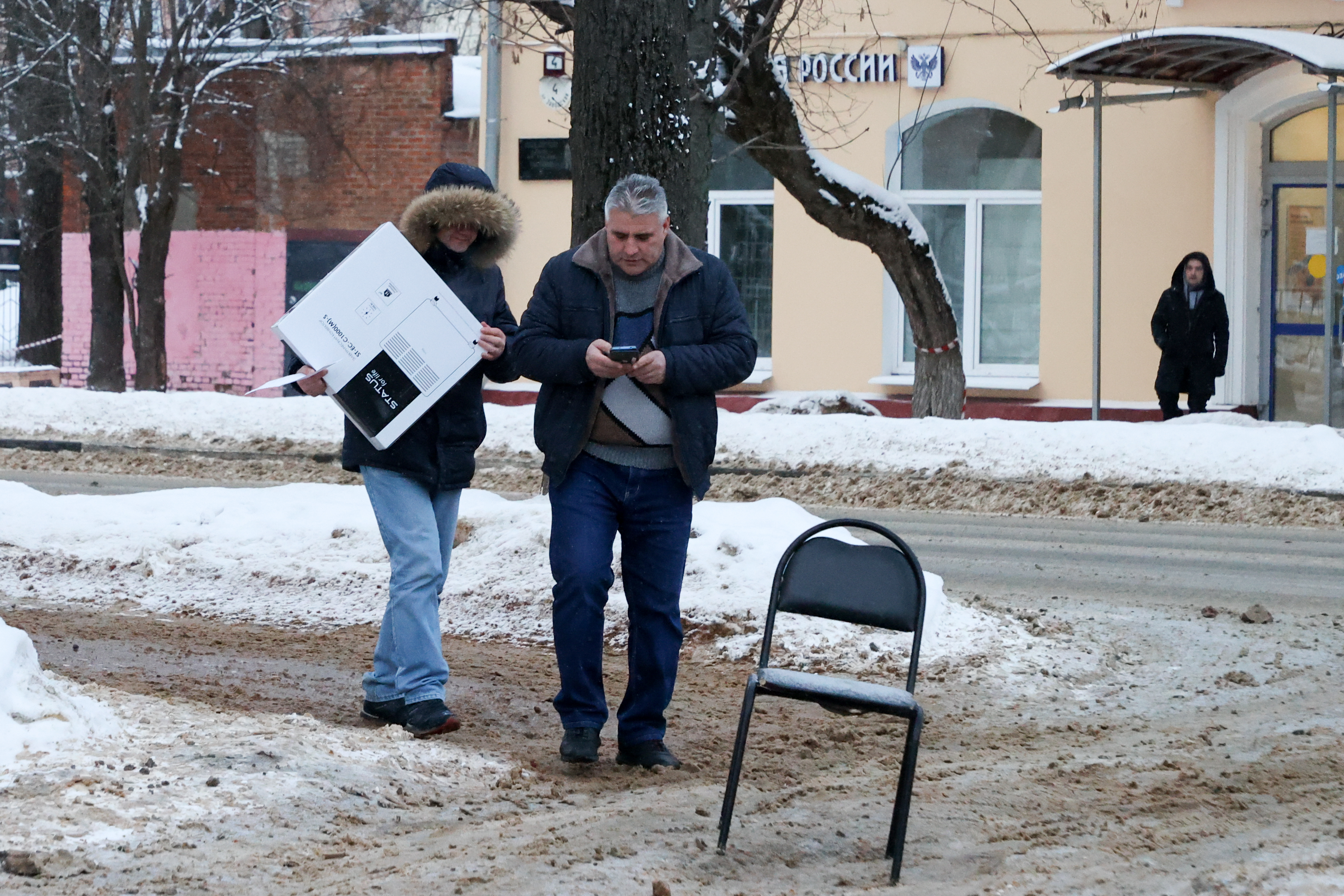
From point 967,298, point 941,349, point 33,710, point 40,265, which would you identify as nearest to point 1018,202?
point 967,298

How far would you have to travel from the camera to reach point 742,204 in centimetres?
2100

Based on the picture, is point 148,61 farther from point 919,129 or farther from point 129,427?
point 919,129

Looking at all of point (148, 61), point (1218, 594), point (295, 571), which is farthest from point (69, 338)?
point (1218, 594)

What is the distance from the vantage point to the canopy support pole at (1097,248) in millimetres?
17203

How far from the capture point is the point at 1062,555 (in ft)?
34.9

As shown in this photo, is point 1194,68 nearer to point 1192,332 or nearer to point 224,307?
point 1192,332

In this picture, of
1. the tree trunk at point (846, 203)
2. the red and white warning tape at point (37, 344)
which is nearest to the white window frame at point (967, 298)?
the tree trunk at point (846, 203)

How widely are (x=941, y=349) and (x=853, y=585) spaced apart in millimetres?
12548

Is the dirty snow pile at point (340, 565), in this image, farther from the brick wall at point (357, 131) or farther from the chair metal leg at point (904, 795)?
the brick wall at point (357, 131)

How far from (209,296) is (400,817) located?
65.8ft

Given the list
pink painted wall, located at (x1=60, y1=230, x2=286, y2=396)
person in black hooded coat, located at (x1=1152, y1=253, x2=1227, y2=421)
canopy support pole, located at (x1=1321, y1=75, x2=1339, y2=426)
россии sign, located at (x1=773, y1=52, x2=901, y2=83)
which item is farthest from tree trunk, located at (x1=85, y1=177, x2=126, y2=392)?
canopy support pole, located at (x1=1321, y1=75, x2=1339, y2=426)

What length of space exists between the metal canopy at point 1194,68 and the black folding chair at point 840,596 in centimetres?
1164

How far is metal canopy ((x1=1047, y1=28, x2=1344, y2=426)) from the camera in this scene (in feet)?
51.2

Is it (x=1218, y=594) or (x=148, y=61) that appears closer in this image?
(x=1218, y=594)
